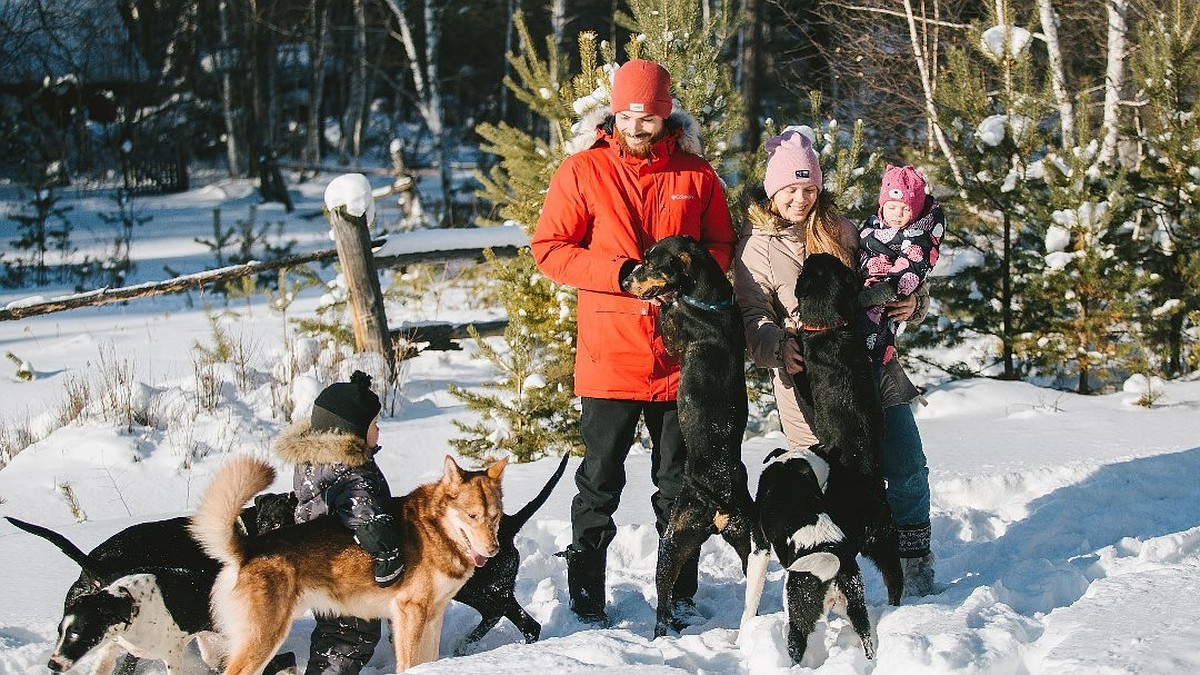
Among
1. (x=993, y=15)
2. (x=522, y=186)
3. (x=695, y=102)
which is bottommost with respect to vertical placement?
(x=522, y=186)

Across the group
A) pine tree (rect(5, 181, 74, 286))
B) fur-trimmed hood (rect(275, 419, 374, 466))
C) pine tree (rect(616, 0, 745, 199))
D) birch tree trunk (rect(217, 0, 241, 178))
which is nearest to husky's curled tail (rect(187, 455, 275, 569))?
fur-trimmed hood (rect(275, 419, 374, 466))

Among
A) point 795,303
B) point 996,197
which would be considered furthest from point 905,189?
point 996,197

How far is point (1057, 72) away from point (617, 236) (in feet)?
24.3

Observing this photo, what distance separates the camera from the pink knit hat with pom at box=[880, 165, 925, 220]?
431 cm

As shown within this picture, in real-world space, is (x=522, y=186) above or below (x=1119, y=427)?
above

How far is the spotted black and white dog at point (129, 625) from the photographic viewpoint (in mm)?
3639

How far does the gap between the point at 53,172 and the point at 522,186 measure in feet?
68.5

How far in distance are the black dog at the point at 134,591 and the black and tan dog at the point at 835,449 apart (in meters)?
2.13

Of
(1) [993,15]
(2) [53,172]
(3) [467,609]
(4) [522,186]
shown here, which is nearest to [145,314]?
(4) [522,186]

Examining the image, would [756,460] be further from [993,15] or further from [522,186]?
[993,15]

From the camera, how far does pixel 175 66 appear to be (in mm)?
28141

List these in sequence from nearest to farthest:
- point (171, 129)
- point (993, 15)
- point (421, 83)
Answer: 1. point (993, 15)
2. point (421, 83)
3. point (171, 129)

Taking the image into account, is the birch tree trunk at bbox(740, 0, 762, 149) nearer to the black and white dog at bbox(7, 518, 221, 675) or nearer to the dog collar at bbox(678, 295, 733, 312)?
the dog collar at bbox(678, 295, 733, 312)

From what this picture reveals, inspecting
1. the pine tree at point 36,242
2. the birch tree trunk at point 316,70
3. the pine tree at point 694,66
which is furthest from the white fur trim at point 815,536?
the birch tree trunk at point 316,70
